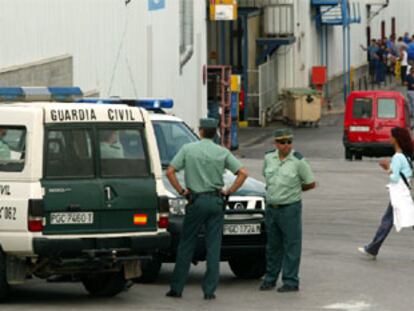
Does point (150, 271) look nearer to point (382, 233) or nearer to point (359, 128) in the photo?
point (382, 233)

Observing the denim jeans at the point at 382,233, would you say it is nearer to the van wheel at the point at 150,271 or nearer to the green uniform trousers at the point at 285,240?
the green uniform trousers at the point at 285,240

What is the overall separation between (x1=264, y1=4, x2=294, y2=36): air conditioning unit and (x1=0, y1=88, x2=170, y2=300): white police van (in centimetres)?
3980

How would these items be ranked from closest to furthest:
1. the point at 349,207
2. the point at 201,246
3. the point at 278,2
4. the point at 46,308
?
the point at 46,308, the point at 201,246, the point at 349,207, the point at 278,2

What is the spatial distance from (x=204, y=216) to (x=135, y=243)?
85 cm

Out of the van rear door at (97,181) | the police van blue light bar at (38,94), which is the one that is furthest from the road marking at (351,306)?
the police van blue light bar at (38,94)

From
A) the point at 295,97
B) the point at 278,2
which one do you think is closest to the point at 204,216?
the point at 295,97

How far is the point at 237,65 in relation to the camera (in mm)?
54375

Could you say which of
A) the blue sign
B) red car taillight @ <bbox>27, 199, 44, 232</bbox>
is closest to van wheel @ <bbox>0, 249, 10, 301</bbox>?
Result: red car taillight @ <bbox>27, 199, 44, 232</bbox>

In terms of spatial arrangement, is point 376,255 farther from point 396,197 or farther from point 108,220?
point 108,220

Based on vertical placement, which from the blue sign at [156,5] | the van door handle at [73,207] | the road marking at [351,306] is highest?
the blue sign at [156,5]

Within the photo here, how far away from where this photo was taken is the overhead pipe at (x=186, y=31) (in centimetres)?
4247

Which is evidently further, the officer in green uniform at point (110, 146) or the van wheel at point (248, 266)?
the van wheel at point (248, 266)

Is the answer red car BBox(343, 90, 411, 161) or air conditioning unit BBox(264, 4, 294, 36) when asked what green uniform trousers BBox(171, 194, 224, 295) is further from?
air conditioning unit BBox(264, 4, 294, 36)

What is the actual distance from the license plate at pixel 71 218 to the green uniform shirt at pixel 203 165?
1.13m
